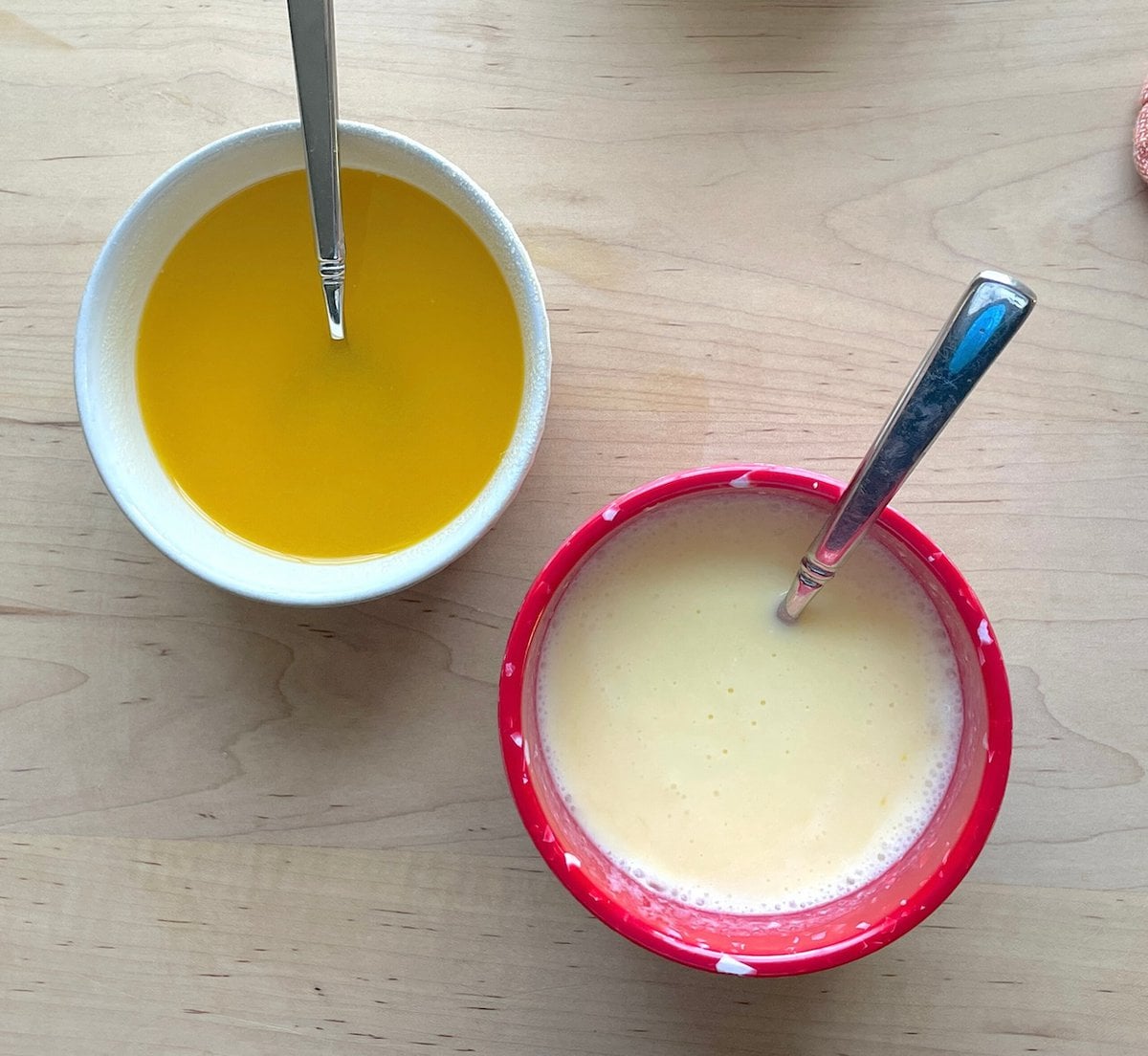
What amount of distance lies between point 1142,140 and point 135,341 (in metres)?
0.78

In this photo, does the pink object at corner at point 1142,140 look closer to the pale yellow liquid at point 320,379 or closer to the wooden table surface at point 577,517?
the wooden table surface at point 577,517

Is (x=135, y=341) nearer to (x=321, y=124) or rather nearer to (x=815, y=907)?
(x=321, y=124)

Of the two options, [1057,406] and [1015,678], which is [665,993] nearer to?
[1015,678]

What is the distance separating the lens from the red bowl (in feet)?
2.35

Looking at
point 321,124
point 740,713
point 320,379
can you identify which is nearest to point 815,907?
point 740,713

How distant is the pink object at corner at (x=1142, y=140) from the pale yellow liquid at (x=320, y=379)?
49 centimetres

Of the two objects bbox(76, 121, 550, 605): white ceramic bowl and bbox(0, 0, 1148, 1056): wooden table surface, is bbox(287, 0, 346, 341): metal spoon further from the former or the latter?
bbox(0, 0, 1148, 1056): wooden table surface

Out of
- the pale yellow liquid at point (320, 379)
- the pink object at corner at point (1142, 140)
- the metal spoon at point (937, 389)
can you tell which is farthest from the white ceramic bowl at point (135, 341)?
the pink object at corner at point (1142, 140)

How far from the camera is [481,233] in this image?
31.1 inches

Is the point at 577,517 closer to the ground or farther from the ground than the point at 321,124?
closer to the ground

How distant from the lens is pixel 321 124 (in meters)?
0.72

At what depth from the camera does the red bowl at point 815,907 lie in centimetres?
71

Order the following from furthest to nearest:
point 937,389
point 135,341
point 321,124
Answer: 1. point 135,341
2. point 321,124
3. point 937,389

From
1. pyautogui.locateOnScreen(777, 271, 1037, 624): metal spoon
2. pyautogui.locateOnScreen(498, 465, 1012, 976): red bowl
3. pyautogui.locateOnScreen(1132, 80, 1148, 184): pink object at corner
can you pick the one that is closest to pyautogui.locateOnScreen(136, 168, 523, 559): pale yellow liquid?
pyautogui.locateOnScreen(498, 465, 1012, 976): red bowl
